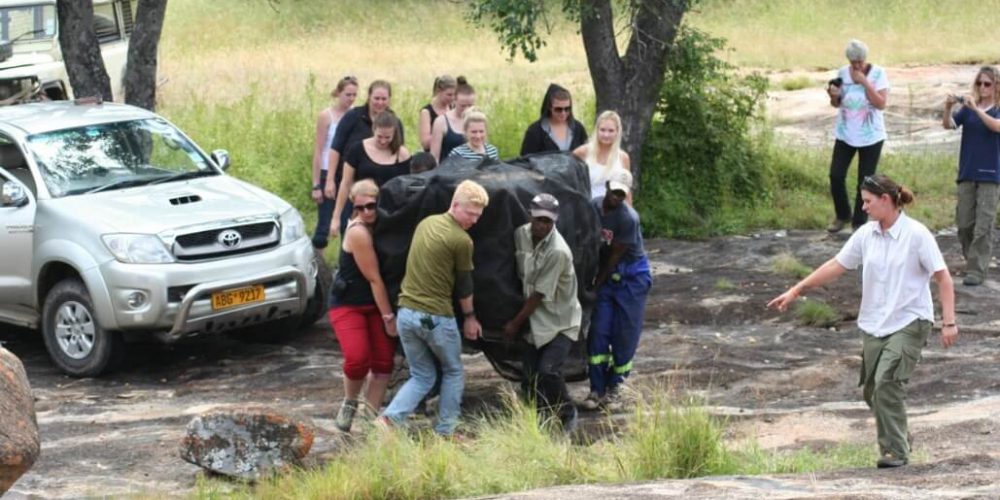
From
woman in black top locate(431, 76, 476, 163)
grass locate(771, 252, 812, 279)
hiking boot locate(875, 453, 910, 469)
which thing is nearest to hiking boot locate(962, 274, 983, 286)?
grass locate(771, 252, 812, 279)

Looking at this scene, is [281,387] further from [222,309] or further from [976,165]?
[976,165]

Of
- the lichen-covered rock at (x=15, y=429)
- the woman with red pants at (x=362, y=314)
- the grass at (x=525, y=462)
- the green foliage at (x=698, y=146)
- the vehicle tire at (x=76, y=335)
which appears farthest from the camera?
the green foliage at (x=698, y=146)

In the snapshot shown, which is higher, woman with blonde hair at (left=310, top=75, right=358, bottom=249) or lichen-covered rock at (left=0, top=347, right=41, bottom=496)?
woman with blonde hair at (left=310, top=75, right=358, bottom=249)

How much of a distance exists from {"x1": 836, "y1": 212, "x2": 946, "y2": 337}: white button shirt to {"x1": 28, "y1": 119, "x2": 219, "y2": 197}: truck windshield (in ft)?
18.8

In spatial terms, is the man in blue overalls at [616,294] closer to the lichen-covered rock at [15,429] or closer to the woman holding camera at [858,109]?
the lichen-covered rock at [15,429]

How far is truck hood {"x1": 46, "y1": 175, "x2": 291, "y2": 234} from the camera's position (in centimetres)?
1051

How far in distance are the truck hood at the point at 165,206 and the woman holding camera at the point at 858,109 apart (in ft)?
17.6

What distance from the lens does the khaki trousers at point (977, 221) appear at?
12133mm

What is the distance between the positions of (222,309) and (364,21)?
3182 cm

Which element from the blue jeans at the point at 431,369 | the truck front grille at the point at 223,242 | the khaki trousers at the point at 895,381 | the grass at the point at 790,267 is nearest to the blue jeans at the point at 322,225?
the truck front grille at the point at 223,242

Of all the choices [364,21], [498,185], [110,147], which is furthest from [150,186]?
[364,21]

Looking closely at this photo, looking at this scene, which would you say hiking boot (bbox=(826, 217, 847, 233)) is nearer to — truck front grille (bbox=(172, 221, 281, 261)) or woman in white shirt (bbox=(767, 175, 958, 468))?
truck front grille (bbox=(172, 221, 281, 261))

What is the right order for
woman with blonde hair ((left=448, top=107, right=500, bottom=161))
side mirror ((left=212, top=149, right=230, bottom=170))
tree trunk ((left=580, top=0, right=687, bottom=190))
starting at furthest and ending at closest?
tree trunk ((left=580, top=0, right=687, bottom=190)) < side mirror ((left=212, top=149, right=230, bottom=170)) < woman with blonde hair ((left=448, top=107, right=500, bottom=161))

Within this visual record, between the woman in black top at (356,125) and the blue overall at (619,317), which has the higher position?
the woman in black top at (356,125)
